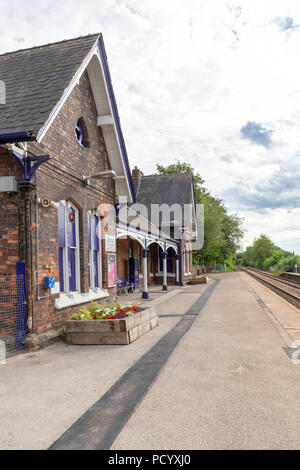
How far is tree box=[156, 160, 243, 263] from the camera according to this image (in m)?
42.3

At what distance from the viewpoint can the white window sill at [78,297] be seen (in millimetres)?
7674

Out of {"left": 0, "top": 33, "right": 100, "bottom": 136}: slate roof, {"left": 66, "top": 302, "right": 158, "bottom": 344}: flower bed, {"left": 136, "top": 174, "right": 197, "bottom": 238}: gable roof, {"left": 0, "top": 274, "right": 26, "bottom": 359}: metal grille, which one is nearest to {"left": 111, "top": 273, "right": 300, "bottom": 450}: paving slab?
{"left": 66, "top": 302, "right": 158, "bottom": 344}: flower bed

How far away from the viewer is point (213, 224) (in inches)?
1666

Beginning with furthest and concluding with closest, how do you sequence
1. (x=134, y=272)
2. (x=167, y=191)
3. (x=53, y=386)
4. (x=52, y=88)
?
(x=167, y=191) < (x=134, y=272) < (x=52, y=88) < (x=53, y=386)

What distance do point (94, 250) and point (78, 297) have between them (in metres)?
2.01

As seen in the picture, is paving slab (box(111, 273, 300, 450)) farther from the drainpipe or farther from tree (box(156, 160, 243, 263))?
tree (box(156, 160, 243, 263))

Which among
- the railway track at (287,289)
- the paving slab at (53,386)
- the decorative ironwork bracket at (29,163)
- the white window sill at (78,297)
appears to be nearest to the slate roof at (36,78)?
the decorative ironwork bracket at (29,163)

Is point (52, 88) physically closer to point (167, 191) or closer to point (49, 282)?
point (49, 282)

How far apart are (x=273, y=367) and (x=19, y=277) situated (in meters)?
4.69

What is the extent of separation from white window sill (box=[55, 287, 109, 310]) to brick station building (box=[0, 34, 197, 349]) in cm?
3

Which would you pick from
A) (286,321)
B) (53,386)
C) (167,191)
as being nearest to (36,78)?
(53,386)

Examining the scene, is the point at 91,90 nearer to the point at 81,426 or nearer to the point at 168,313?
the point at 168,313

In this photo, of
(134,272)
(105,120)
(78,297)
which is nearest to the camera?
(78,297)

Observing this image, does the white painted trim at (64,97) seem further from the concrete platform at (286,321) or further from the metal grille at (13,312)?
the concrete platform at (286,321)
